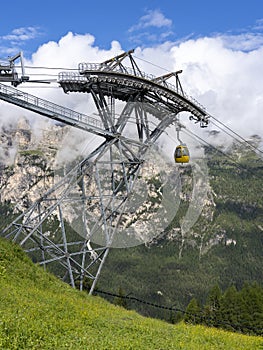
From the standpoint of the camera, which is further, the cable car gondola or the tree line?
the tree line

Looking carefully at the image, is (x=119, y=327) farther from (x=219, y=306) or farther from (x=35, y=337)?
(x=219, y=306)

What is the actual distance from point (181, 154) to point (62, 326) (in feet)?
65.4

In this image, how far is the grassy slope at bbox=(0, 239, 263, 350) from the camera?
1408cm

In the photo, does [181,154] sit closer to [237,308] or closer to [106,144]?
[106,144]

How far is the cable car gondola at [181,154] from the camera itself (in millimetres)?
33250

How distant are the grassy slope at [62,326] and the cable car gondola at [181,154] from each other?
536 inches

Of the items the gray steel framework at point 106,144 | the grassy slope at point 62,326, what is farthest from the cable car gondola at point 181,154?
the grassy slope at point 62,326

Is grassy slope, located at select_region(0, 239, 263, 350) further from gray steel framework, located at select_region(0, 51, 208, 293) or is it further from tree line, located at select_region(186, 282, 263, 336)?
tree line, located at select_region(186, 282, 263, 336)

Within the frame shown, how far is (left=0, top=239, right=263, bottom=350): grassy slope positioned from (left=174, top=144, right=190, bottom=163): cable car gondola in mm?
13615

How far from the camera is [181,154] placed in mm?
33250

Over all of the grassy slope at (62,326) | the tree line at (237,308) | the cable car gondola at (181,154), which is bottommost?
the tree line at (237,308)

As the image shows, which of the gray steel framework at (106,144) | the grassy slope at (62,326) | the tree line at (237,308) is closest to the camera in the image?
the grassy slope at (62,326)

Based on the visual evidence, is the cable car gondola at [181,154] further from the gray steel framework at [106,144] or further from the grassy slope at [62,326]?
the grassy slope at [62,326]

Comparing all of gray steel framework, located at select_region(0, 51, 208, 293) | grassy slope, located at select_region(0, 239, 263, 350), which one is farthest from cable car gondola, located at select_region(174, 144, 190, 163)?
grassy slope, located at select_region(0, 239, 263, 350)
